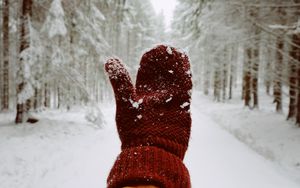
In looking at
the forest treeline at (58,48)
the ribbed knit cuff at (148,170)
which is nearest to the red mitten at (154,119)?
the ribbed knit cuff at (148,170)

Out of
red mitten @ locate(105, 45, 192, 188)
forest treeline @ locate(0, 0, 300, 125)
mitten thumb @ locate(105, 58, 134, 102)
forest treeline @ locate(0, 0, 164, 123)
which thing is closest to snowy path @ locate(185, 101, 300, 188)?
forest treeline @ locate(0, 0, 300, 125)

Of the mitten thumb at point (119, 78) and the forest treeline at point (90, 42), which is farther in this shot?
the forest treeline at point (90, 42)

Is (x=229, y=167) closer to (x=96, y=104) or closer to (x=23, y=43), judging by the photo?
(x=96, y=104)

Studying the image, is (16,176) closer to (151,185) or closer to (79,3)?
(151,185)

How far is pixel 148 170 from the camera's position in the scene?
165 centimetres

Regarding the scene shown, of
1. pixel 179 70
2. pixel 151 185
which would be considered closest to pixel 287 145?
pixel 179 70

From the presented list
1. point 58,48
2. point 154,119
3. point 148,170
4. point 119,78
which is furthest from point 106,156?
point 148,170

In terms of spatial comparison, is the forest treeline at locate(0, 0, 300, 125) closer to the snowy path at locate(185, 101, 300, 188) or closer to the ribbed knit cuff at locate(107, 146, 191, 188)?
the snowy path at locate(185, 101, 300, 188)

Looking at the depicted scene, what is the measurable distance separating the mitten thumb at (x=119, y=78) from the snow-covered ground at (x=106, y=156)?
16.8ft

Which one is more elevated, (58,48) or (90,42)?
(90,42)

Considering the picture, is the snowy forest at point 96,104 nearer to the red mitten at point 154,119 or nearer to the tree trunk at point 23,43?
the tree trunk at point 23,43

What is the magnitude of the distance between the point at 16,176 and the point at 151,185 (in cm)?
658

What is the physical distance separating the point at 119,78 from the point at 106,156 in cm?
770

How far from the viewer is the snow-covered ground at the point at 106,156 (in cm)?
725
